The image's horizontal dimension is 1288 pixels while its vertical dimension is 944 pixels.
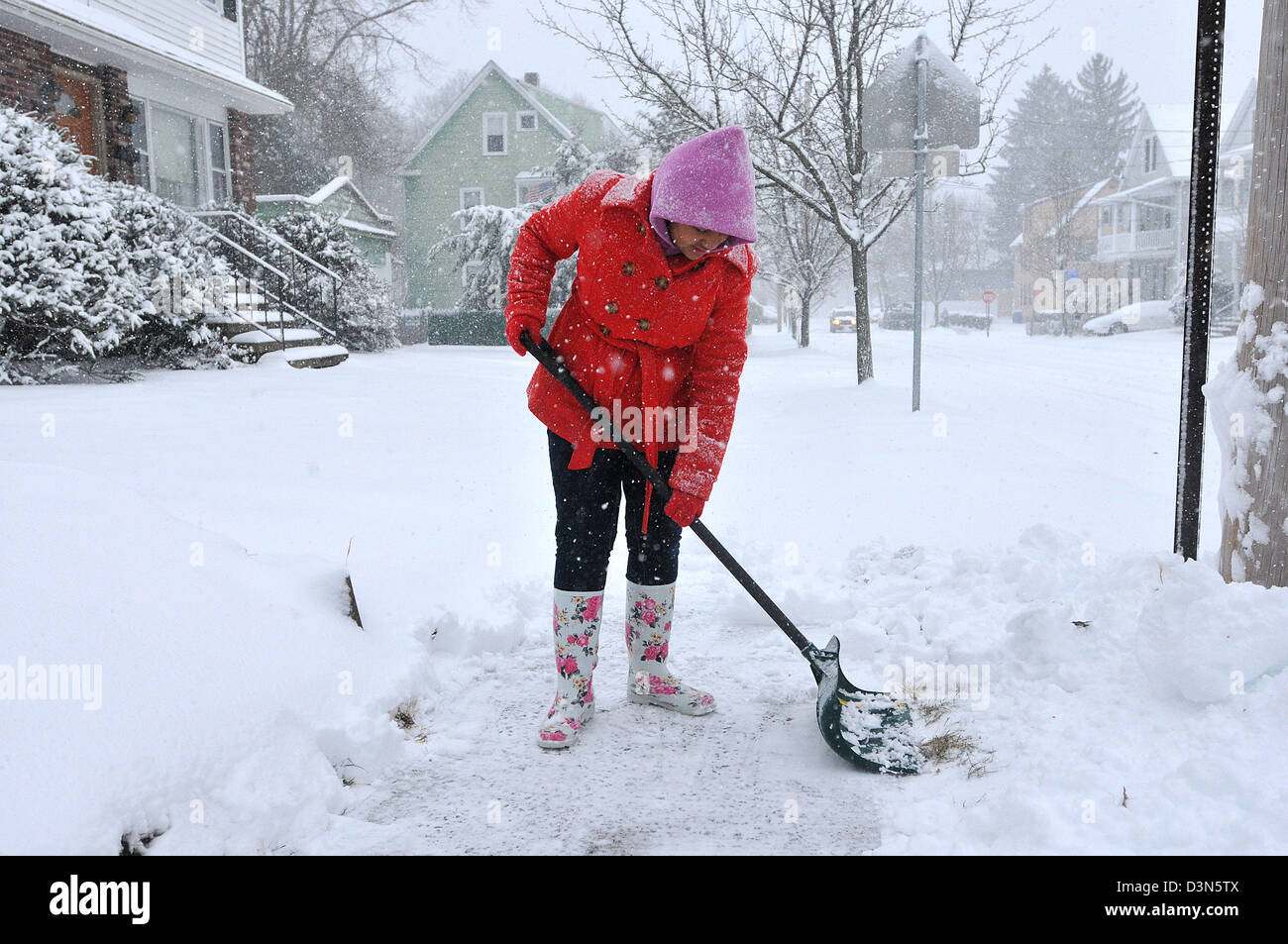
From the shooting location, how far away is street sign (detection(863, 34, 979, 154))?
718 centimetres

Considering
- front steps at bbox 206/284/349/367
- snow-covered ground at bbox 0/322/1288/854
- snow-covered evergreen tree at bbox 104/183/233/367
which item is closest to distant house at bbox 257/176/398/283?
front steps at bbox 206/284/349/367

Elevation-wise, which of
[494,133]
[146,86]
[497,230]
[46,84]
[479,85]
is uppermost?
[479,85]

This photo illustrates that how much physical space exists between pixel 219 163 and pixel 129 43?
159 inches

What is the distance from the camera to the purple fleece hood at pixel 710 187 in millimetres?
2465

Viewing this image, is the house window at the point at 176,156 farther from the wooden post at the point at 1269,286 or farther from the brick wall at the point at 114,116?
the wooden post at the point at 1269,286

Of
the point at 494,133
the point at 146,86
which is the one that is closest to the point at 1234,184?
the point at 494,133

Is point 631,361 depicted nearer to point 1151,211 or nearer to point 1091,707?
point 1091,707

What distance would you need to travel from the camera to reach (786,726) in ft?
9.39

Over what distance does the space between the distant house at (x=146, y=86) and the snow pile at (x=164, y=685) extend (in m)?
8.70

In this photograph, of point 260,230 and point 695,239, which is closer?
point 695,239

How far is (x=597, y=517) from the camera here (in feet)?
9.02

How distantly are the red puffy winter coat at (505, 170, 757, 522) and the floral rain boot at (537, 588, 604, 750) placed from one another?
1.40ft

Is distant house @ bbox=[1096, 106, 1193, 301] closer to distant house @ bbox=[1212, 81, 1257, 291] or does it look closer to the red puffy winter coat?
distant house @ bbox=[1212, 81, 1257, 291]

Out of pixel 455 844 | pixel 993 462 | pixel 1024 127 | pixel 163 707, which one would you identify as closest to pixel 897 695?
pixel 455 844
